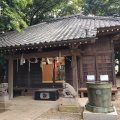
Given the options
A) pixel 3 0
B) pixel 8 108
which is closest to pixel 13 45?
pixel 3 0

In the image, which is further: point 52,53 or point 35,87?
point 35,87

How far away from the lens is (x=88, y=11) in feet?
63.4

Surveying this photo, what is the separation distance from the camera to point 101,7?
1886cm

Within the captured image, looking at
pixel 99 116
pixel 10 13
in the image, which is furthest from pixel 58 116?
pixel 10 13

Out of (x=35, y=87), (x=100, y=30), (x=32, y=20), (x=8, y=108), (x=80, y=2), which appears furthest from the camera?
(x=80, y=2)

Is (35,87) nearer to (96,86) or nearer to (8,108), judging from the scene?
(8,108)

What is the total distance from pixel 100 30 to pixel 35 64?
446 cm

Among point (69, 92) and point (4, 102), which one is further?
point (4, 102)

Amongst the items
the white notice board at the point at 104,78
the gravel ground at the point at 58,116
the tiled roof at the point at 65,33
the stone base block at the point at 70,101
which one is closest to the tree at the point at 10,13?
the tiled roof at the point at 65,33

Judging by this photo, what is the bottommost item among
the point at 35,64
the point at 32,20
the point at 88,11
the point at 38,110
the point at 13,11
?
the point at 38,110

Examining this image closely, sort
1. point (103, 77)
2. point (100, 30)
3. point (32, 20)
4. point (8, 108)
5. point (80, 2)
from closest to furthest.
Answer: point (8, 108) → point (100, 30) → point (103, 77) → point (32, 20) → point (80, 2)

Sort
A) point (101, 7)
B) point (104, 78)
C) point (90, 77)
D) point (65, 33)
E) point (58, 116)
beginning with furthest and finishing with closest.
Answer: point (101, 7) < point (90, 77) < point (104, 78) < point (65, 33) < point (58, 116)

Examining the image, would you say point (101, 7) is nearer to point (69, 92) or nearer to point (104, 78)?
point (104, 78)

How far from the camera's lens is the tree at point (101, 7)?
18203 millimetres
